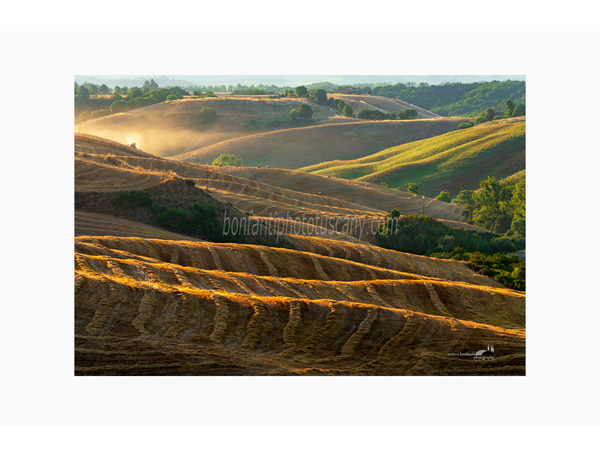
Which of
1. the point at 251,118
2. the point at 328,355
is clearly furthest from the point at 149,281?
the point at 251,118

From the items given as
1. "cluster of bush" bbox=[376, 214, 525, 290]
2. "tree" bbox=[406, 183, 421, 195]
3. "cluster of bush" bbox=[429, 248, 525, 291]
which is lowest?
"cluster of bush" bbox=[429, 248, 525, 291]

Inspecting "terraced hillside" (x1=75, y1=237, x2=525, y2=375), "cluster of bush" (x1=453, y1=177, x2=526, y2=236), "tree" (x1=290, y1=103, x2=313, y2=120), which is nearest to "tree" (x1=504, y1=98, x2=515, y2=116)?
"cluster of bush" (x1=453, y1=177, x2=526, y2=236)

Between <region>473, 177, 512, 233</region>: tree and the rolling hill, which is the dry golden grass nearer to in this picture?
<region>473, 177, 512, 233</region>: tree

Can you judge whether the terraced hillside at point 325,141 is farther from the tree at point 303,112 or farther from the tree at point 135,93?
the tree at point 135,93

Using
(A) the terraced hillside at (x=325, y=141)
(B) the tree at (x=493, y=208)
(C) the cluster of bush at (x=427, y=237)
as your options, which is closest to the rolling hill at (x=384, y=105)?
(A) the terraced hillside at (x=325, y=141)

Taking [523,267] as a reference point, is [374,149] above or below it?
above

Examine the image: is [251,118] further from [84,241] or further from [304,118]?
[84,241]

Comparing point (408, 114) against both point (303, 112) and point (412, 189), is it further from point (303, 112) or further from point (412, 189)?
point (303, 112)
